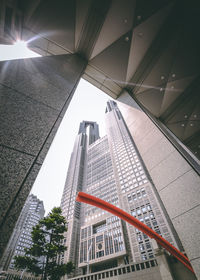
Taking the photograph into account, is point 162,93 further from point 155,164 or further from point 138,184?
point 138,184

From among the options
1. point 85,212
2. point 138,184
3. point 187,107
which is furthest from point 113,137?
point 187,107

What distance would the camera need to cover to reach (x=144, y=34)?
3924 mm

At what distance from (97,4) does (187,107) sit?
428cm

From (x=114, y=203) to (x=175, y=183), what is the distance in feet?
192

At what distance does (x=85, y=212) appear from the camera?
198 feet

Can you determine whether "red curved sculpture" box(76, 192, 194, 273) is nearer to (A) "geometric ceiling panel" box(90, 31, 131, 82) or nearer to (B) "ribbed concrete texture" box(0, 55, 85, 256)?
(B) "ribbed concrete texture" box(0, 55, 85, 256)

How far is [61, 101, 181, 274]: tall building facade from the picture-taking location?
39.7 meters

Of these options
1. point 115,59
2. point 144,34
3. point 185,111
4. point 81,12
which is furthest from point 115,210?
point 81,12

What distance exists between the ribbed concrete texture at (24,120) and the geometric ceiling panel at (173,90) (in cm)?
347

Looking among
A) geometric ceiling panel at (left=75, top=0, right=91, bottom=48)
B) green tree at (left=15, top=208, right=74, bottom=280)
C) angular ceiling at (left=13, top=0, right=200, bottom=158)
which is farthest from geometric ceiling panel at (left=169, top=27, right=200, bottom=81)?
green tree at (left=15, top=208, right=74, bottom=280)

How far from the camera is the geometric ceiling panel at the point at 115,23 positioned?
3.47 metres

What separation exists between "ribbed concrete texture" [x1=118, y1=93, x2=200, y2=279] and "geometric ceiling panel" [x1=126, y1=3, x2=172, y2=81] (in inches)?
70.0

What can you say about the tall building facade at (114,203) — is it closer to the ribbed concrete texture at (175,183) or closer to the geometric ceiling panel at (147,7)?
the ribbed concrete texture at (175,183)

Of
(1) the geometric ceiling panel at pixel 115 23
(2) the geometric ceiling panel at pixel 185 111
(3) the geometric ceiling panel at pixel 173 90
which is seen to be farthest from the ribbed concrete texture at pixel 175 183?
(1) the geometric ceiling panel at pixel 115 23
